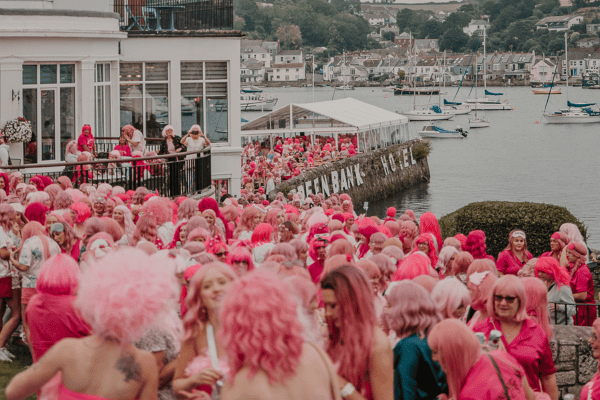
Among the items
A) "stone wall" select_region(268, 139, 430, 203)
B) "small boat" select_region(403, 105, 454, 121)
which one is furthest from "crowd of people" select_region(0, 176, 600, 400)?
"small boat" select_region(403, 105, 454, 121)

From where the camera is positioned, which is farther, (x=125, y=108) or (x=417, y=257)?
(x=125, y=108)

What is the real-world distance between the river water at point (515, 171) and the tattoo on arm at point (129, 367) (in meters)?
29.3

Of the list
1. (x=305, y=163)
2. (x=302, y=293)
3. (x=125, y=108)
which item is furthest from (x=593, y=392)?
(x=305, y=163)

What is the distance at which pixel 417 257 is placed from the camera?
6.83 metres

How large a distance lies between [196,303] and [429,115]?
119257 millimetres

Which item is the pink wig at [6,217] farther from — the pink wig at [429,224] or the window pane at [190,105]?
the window pane at [190,105]

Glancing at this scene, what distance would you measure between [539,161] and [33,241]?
7308 cm

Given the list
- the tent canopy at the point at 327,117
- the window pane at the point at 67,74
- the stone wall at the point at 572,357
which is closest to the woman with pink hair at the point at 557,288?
the stone wall at the point at 572,357

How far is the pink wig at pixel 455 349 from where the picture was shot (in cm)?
412

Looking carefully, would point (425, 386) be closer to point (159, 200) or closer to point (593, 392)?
point (593, 392)

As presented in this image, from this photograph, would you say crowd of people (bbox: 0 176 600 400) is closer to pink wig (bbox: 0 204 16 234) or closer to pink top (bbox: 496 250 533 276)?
pink wig (bbox: 0 204 16 234)

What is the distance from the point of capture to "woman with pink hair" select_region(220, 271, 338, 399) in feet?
11.1

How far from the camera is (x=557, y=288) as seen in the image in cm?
764

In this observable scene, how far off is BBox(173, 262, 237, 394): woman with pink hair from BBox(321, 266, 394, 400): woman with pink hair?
552mm
